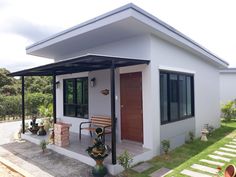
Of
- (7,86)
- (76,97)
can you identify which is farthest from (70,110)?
(7,86)

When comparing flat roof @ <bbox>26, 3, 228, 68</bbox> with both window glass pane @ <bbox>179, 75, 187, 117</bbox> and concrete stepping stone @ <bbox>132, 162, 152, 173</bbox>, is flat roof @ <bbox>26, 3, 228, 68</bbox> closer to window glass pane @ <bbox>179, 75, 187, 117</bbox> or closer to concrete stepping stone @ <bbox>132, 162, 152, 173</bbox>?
window glass pane @ <bbox>179, 75, 187, 117</bbox>

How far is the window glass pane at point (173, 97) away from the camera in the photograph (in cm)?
816

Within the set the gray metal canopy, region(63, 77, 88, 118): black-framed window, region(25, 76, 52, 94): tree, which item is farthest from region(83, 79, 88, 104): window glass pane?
region(25, 76, 52, 94): tree

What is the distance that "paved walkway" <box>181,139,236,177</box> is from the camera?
541 centimetres

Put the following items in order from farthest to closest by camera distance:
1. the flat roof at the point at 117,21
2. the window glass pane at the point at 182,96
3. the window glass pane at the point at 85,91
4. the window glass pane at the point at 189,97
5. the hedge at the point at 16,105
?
the hedge at the point at 16,105 < the window glass pane at the point at 85,91 < the window glass pane at the point at 189,97 < the window glass pane at the point at 182,96 < the flat roof at the point at 117,21

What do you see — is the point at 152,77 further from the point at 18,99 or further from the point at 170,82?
the point at 18,99

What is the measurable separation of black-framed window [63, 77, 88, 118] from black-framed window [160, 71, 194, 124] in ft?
12.7

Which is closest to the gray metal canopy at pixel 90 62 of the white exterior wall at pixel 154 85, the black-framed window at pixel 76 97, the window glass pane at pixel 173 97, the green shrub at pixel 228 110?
the white exterior wall at pixel 154 85

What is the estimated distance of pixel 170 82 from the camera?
8.09m

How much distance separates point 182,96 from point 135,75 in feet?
9.24

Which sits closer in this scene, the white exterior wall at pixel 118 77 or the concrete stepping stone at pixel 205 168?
the concrete stepping stone at pixel 205 168

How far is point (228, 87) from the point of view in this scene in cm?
1900

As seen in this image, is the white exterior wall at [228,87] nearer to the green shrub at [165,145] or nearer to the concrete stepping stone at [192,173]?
the green shrub at [165,145]

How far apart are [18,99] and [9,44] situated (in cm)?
507
